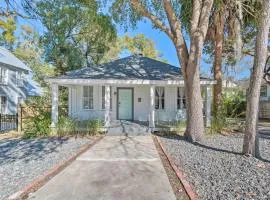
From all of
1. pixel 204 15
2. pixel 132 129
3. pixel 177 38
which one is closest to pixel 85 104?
pixel 132 129

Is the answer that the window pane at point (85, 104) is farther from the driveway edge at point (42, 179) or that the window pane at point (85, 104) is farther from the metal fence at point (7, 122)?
the driveway edge at point (42, 179)

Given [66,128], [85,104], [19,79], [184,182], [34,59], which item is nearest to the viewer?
[184,182]

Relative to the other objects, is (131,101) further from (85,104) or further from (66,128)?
(66,128)

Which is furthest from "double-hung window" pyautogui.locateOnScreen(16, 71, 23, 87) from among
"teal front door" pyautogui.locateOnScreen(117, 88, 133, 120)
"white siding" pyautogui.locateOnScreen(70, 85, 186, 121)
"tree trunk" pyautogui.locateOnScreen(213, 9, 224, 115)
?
"tree trunk" pyautogui.locateOnScreen(213, 9, 224, 115)

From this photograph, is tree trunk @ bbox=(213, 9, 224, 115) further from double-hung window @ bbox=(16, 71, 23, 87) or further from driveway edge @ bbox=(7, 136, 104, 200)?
double-hung window @ bbox=(16, 71, 23, 87)

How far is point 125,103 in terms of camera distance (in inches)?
714

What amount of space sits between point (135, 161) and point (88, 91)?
32.5 ft

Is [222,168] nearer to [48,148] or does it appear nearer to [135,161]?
[135,161]

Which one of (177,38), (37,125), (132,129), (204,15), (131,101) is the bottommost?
(132,129)

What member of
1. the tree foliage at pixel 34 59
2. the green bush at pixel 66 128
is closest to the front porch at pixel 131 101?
the green bush at pixel 66 128

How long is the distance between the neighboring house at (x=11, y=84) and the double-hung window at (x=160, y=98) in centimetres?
1543

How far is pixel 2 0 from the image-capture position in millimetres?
6562

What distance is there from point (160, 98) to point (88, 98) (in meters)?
4.49

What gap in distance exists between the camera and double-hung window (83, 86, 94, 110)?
1781 cm
